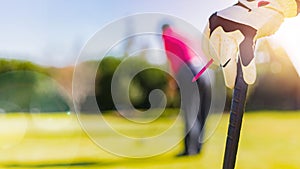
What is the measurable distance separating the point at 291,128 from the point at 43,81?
95 centimetres

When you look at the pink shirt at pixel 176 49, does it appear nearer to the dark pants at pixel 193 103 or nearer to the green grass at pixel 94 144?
the dark pants at pixel 193 103

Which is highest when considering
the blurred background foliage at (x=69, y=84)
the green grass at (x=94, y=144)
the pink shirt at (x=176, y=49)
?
the pink shirt at (x=176, y=49)

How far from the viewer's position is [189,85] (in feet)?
4.66

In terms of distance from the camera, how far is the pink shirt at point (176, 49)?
1.40m

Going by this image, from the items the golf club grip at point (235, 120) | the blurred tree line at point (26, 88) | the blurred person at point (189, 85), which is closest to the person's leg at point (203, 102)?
the blurred person at point (189, 85)

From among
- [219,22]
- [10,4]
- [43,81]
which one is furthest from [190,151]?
[10,4]

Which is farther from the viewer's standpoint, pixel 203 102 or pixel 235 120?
pixel 203 102

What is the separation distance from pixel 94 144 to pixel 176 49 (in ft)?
1.52

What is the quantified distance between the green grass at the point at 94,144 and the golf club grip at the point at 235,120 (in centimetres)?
2

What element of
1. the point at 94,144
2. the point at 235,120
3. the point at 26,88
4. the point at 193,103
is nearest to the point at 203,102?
the point at 193,103

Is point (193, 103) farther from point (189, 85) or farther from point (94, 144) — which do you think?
point (94, 144)

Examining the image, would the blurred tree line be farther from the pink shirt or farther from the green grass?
the pink shirt

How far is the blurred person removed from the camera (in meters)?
1.40

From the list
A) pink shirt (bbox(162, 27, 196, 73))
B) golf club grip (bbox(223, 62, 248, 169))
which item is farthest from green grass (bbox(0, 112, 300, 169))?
pink shirt (bbox(162, 27, 196, 73))
